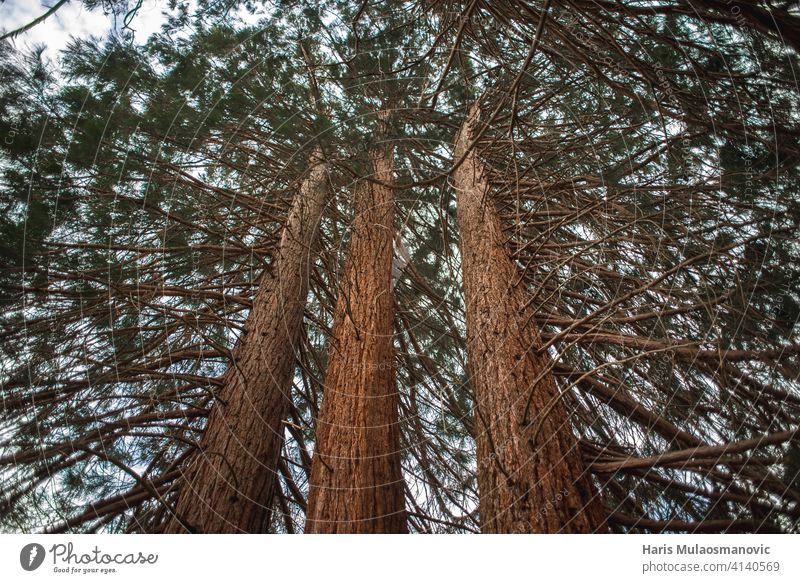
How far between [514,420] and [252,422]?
1449 millimetres

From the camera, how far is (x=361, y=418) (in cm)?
228

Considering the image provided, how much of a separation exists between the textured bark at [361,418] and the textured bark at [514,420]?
0.61 metres

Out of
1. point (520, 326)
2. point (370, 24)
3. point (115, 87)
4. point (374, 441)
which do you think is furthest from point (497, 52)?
point (374, 441)

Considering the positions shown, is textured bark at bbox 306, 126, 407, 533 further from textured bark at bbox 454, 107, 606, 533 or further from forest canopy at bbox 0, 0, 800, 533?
textured bark at bbox 454, 107, 606, 533

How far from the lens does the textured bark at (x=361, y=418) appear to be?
1.94 metres

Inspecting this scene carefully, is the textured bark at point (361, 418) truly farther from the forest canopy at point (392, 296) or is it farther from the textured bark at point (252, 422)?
the textured bark at point (252, 422)

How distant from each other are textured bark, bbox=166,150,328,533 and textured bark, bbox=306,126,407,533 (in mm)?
279

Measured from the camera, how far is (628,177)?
2.73 meters

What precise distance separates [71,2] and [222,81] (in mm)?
956

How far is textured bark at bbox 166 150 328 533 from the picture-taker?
1.90m
